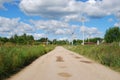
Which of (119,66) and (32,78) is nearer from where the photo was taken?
(32,78)

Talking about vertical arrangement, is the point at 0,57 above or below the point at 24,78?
above

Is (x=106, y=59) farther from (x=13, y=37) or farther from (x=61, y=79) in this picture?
(x=13, y=37)

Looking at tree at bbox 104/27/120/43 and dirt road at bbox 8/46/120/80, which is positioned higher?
tree at bbox 104/27/120/43

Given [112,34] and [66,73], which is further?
[112,34]

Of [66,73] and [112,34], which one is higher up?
[112,34]

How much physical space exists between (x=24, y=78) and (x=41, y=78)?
0.88 meters

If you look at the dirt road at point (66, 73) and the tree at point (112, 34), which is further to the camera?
the tree at point (112, 34)

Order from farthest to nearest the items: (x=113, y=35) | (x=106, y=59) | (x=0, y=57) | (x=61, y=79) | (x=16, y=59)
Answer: (x=113, y=35), (x=106, y=59), (x=16, y=59), (x=0, y=57), (x=61, y=79)

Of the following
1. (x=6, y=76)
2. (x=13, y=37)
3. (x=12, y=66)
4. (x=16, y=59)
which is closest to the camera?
(x=6, y=76)

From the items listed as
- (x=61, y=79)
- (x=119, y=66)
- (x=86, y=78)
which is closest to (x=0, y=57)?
(x=61, y=79)

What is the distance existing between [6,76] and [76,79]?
154 inches

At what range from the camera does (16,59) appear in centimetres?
1844

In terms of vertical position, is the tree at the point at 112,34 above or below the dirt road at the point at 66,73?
above

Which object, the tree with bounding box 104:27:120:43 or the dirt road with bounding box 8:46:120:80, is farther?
the tree with bounding box 104:27:120:43
